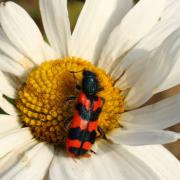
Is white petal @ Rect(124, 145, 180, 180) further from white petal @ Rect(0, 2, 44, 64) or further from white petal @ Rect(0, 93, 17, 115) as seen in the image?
white petal @ Rect(0, 2, 44, 64)

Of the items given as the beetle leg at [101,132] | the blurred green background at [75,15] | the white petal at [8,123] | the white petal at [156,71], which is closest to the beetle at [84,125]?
the beetle leg at [101,132]

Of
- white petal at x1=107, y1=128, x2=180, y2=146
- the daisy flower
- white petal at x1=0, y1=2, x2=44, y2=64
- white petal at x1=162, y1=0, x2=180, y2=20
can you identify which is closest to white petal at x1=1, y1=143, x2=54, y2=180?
the daisy flower

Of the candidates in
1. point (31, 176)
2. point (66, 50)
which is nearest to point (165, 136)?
point (31, 176)

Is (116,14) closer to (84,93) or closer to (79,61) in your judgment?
(79,61)

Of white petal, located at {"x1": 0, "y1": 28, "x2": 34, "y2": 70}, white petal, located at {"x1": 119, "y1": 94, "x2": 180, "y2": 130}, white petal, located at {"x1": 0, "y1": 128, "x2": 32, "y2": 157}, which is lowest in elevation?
white petal, located at {"x1": 119, "y1": 94, "x2": 180, "y2": 130}

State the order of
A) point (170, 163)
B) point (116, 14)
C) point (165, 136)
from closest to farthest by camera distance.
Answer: point (165, 136) < point (170, 163) < point (116, 14)

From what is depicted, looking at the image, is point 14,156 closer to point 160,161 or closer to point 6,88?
point 6,88

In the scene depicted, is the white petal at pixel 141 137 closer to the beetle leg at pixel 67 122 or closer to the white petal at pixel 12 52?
the beetle leg at pixel 67 122

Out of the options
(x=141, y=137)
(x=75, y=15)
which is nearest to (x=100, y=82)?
(x=141, y=137)
